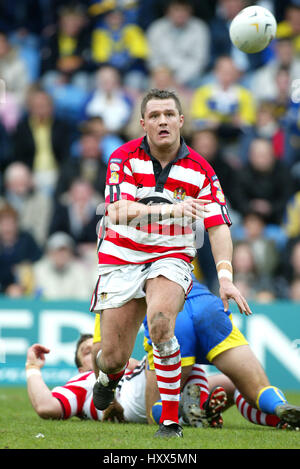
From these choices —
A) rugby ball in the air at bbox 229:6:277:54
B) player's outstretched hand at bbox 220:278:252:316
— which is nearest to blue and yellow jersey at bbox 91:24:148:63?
rugby ball in the air at bbox 229:6:277:54

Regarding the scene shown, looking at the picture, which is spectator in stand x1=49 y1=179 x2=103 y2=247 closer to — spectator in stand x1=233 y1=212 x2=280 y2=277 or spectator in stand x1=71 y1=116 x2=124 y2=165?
spectator in stand x1=71 y1=116 x2=124 y2=165

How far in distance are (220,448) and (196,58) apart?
9.97m

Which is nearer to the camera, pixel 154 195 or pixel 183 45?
pixel 154 195

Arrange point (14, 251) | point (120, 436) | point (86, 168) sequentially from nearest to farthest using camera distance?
point (120, 436) < point (14, 251) < point (86, 168)

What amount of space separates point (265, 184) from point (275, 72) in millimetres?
2240

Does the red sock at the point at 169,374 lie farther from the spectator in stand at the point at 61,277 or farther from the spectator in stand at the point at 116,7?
the spectator in stand at the point at 116,7

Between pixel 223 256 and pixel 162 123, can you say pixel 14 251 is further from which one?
pixel 223 256

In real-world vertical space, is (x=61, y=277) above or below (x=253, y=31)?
below

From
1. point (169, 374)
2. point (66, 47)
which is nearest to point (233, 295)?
point (169, 374)

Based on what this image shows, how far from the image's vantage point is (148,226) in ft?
18.4

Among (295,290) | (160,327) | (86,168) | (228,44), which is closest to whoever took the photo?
(160,327)

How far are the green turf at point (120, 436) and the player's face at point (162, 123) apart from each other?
6.50ft
